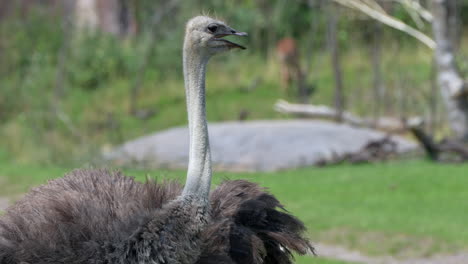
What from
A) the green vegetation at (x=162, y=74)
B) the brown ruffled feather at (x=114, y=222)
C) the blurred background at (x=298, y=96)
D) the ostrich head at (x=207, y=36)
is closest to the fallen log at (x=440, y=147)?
the blurred background at (x=298, y=96)

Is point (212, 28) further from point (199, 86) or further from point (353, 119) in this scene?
point (353, 119)

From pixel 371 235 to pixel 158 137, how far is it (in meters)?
7.12

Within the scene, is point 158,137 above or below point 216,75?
below

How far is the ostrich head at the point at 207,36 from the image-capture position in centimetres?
436

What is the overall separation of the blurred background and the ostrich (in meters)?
3.13

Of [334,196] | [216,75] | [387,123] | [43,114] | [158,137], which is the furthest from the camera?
[216,75]

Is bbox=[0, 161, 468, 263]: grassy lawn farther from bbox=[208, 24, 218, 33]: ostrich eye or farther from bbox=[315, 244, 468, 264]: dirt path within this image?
bbox=[208, 24, 218, 33]: ostrich eye

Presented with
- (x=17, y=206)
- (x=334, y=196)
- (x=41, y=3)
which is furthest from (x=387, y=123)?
(x=41, y=3)

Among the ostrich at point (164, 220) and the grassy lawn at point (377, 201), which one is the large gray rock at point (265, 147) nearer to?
the grassy lawn at point (377, 201)

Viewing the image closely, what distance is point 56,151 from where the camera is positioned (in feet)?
51.8

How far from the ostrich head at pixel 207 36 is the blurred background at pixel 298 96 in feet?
12.2

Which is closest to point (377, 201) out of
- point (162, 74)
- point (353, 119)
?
point (353, 119)

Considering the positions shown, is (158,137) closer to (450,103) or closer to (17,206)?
→ (450,103)

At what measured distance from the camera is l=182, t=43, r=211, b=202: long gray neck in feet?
13.8
